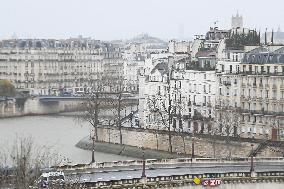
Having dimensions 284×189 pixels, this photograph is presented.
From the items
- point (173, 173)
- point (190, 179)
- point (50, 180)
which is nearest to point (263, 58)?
point (173, 173)

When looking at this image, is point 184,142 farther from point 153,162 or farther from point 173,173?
point 173,173

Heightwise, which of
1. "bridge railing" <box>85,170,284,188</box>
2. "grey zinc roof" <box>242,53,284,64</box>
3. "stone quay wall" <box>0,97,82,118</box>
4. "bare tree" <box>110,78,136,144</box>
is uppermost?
"grey zinc roof" <box>242,53,284,64</box>

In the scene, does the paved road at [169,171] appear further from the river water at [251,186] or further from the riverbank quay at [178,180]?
the river water at [251,186]

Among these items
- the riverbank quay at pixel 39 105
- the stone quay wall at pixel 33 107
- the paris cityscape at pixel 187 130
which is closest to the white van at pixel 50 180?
the paris cityscape at pixel 187 130

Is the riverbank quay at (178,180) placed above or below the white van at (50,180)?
below

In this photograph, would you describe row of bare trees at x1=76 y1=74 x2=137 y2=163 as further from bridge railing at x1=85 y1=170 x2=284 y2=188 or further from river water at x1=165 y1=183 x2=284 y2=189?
river water at x1=165 y1=183 x2=284 y2=189

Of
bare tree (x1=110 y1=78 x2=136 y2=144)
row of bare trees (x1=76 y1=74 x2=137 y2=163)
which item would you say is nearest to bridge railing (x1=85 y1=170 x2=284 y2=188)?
row of bare trees (x1=76 y1=74 x2=137 y2=163)

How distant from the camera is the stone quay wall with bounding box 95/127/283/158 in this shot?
5700 cm

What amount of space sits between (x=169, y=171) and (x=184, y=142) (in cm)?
2240

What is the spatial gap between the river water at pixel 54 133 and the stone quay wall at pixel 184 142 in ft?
10.6

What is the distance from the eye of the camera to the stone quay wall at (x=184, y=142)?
5700cm

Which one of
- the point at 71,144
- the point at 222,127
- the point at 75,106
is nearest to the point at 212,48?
the point at 222,127

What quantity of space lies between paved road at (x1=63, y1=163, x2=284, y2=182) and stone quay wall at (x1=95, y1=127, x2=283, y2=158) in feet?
44.3

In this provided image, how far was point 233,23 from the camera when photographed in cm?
10875
